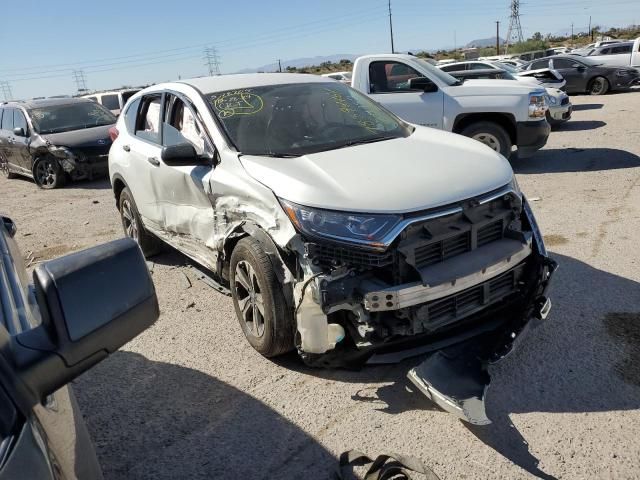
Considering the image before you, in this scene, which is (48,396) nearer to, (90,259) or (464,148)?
(90,259)

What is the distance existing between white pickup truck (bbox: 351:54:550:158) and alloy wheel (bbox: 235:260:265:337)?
19.1 feet

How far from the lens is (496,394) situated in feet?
10.6

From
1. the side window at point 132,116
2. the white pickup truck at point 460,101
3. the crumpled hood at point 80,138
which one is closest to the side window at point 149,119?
the side window at point 132,116

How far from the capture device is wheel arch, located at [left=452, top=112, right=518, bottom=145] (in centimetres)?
868

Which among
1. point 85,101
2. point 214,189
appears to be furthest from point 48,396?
point 85,101

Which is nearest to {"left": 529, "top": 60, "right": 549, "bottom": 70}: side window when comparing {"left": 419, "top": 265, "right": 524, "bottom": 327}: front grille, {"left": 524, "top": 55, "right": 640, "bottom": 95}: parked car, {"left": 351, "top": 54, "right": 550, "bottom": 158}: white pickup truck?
{"left": 524, "top": 55, "right": 640, "bottom": 95}: parked car

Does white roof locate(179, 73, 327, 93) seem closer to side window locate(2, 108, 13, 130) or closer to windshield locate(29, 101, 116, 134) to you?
windshield locate(29, 101, 116, 134)

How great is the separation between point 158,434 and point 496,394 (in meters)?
1.94

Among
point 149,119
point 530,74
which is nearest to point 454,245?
point 149,119

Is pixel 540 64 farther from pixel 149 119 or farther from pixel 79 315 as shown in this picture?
pixel 79 315

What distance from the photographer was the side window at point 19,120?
38.3 feet

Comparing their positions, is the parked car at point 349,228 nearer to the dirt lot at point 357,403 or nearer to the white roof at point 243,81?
the white roof at point 243,81

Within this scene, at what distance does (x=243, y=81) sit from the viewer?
190 inches

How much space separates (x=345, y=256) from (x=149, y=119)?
3175 millimetres
